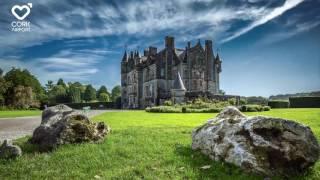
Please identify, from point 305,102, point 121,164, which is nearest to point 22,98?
point 305,102

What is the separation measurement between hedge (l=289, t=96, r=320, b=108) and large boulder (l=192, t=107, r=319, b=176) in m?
50.9

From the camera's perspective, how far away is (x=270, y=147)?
7.21 meters

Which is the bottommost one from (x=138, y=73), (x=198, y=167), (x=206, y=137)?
(x=198, y=167)

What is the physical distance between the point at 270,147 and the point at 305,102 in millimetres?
52785

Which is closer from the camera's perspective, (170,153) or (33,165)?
(33,165)

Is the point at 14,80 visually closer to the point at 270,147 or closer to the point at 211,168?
the point at 211,168

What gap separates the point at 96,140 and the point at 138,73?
73.1 meters

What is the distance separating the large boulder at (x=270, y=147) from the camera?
7.14m

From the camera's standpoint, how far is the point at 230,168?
7469 millimetres

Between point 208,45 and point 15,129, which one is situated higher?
point 208,45

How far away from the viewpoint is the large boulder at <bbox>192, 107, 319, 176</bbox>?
23.4 feet

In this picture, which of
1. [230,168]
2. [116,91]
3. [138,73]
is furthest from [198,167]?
[116,91]

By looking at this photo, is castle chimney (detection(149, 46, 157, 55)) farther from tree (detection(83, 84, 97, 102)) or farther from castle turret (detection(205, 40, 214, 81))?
tree (detection(83, 84, 97, 102))

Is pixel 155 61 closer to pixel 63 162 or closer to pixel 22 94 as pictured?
pixel 22 94
